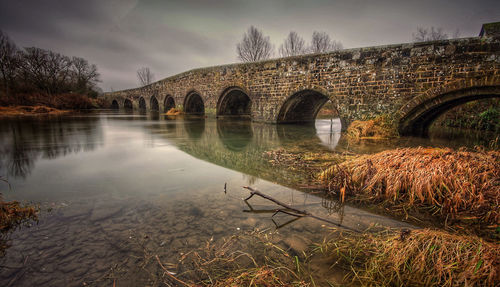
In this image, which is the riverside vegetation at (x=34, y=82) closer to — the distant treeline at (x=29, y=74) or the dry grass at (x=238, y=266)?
the distant treeline at (x=29, y=74)

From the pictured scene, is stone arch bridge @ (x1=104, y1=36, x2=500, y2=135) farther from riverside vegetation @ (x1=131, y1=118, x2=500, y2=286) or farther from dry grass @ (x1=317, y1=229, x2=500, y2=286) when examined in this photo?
dry grass @ (x1=317, y1=229, x2=500, y2=286)

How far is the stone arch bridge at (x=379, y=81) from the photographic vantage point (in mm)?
6180

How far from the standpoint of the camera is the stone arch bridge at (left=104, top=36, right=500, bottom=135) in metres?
6.18

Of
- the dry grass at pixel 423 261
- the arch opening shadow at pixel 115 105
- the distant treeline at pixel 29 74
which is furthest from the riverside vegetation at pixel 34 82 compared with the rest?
the dry grass at pixel 423 261

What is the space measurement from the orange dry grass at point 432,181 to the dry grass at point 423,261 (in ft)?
3.18

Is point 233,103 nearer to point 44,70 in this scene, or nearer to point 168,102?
point 168,102

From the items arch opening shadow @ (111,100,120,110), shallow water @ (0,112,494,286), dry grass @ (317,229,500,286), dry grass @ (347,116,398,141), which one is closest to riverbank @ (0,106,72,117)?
shallow water @ (0,112,494,286)

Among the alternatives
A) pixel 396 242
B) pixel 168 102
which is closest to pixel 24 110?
pixel 168 102

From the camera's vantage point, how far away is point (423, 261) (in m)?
1.30

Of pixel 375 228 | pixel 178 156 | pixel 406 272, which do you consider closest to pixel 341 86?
pixel 178 156

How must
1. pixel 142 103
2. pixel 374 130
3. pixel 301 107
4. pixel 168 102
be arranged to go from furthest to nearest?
1. pixel 142 103
2. pixel 168 102
3. pixel 301 107
4. pixel 374 130

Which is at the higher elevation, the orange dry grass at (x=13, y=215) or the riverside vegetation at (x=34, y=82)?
the riverside vegetation at (x=34, y=82)

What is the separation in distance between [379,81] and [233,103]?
1073cm

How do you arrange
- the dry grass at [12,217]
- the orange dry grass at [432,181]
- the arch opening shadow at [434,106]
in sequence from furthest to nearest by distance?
1. the arch opening shadow at [434,106]
2. the orange dry grass at [432,181]
3. the dry grass at [12,217]
